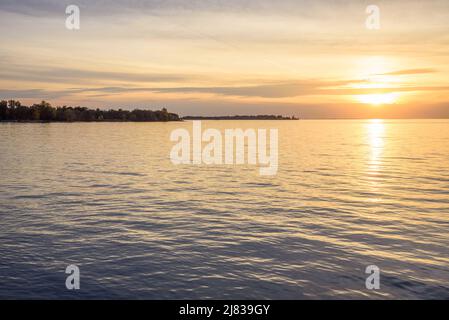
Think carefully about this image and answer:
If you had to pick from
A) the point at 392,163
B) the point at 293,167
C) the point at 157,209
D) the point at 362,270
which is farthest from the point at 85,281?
the point at 392,163

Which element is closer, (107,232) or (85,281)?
(85,281)

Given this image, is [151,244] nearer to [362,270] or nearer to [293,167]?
[362,270]

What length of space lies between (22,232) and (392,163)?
52155 mm

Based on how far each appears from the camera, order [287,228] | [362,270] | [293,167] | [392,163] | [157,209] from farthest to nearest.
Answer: [392,163], [293,167], [157,209], [287,228], [362,270]

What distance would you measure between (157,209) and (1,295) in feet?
49.0

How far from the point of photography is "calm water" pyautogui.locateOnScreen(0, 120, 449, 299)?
16.1 m

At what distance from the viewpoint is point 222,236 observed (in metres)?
22.8

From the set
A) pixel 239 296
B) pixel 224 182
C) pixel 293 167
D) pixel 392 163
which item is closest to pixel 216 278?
pixel 239 296

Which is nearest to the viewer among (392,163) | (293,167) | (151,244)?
(151,244)

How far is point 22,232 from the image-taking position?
2272cm

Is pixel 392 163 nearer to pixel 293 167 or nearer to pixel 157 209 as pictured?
pixel 293 167

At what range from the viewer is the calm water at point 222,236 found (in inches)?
635

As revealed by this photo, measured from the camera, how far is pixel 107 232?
2311cm
